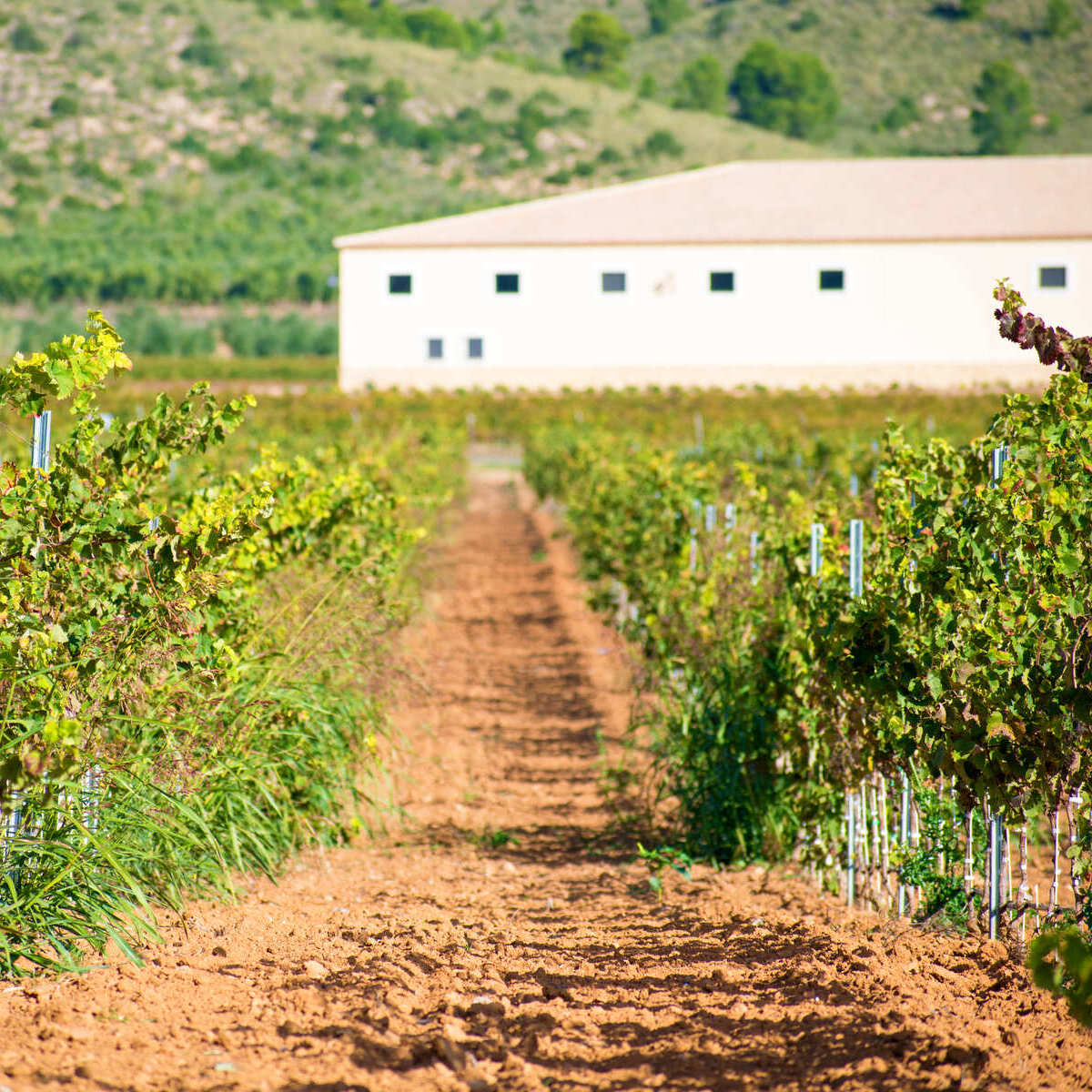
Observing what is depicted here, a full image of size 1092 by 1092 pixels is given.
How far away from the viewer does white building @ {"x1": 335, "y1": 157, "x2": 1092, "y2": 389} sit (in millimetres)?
41312

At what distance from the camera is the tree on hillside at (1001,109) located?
99312mm

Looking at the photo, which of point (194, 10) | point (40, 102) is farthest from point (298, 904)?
point (194, 10)

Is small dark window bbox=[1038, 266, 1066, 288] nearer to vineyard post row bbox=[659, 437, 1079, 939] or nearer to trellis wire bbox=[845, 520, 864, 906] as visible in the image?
vineyard post row bbox=[659, 437, 1079, 939]

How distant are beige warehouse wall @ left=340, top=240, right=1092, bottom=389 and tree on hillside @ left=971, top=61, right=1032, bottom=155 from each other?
62.9m

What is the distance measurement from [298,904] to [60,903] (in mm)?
980

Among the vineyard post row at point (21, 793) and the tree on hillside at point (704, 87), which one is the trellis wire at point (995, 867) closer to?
the vineyard post row at point (21, 793)

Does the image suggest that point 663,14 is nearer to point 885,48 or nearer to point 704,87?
point 704,87

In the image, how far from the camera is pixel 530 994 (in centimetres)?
389

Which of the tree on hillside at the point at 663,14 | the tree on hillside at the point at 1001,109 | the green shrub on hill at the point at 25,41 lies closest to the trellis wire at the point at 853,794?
the green shrub on hill at the point at 25,41

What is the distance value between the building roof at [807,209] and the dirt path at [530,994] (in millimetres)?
37813

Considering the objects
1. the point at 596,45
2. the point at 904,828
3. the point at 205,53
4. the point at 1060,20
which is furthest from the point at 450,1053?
the point at 1060,20

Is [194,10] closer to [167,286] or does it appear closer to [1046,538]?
[167,286]

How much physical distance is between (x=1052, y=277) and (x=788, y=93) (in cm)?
7224

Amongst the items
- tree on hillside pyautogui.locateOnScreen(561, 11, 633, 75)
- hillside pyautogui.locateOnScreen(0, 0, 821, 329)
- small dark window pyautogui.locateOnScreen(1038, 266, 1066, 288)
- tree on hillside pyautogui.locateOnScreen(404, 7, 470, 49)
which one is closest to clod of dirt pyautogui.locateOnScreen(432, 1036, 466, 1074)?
small dark window pyautogui.locateOnScreen(1038, 266, 1066, 288)
